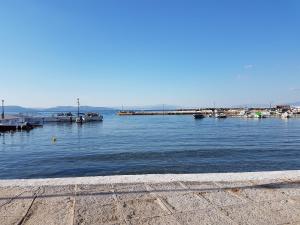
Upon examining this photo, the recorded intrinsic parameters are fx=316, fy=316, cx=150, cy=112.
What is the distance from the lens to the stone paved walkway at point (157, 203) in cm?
511

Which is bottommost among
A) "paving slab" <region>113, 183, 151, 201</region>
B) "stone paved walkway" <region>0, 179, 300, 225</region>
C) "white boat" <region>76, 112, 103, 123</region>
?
"white boat" <region>76, 112, 103, 123</region>

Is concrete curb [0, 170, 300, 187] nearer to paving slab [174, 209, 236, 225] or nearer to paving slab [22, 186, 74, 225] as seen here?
paving slab [22, 186, 74, 225]

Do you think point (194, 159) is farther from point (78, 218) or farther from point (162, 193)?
point (78, 218)

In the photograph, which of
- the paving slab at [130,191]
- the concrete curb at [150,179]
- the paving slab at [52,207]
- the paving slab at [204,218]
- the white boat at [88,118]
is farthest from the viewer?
the white boat at [88,118]

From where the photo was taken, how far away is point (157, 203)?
19.3 ft

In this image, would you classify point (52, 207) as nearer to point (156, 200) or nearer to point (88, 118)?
point (156, 200)

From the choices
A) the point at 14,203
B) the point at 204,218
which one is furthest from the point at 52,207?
the point at 204,218

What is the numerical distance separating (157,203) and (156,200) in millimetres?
165

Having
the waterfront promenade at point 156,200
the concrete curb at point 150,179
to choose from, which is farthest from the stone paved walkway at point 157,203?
the concrete curb at point 150,179

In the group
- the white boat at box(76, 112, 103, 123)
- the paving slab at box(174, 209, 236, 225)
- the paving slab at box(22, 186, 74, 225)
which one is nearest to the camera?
the paving slab at box(174, 209, 236, 225)

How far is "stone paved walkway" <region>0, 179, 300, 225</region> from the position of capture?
201 inches

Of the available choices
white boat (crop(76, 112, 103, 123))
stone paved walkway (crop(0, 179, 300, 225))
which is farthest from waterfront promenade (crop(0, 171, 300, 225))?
white boat (crop(76, 112, 103, 123))

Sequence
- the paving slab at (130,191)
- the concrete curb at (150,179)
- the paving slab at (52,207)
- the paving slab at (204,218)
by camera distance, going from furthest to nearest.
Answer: the concrete curb at (150,179)
the paving slab at (130,191)
the paving slab at (52,207)
the paving slab at (204,218)

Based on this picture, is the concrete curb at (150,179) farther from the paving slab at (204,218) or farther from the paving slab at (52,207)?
the paving slab at (204,218)
